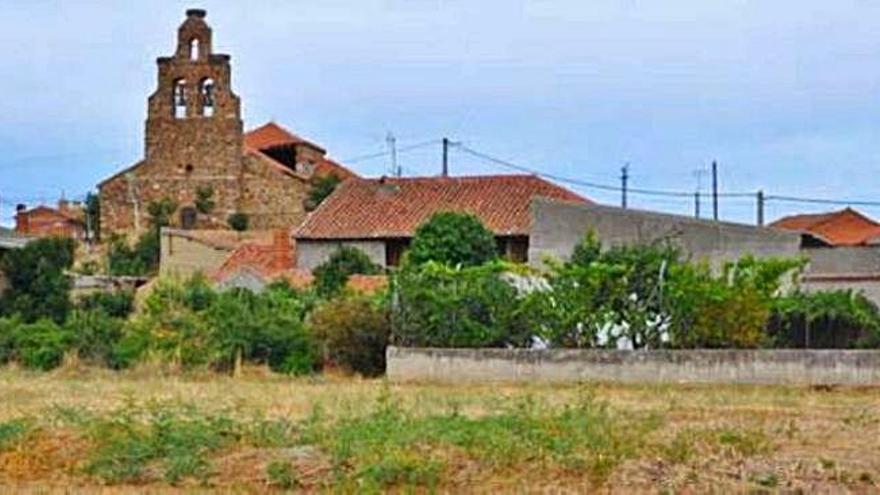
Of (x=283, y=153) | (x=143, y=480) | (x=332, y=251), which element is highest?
(x=283, y=153)

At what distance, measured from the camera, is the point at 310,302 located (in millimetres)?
40625

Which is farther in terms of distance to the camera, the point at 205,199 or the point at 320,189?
the point at 205,199

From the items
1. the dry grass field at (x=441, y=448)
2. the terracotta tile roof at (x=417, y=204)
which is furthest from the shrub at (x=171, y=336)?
the terracotta tile roof at (x=417, y=204)

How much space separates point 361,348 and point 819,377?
31.2 feet

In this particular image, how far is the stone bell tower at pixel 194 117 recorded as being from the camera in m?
75.7

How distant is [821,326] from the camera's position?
3412cm

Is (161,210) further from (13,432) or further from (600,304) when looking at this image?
(13,432)

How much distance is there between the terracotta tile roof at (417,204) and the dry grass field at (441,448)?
1385 inches

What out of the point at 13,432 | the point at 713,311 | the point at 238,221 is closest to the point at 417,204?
the point at 238,221

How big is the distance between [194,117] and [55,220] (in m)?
23.7

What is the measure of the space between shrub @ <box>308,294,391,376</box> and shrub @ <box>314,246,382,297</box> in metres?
8.43

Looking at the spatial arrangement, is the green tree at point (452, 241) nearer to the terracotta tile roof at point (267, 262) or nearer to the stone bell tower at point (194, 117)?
the terracotta tile roof at point (267, 262)

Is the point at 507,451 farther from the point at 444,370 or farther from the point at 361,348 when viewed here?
the point at 361,348

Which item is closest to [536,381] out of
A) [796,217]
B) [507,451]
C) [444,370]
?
[444,370]
